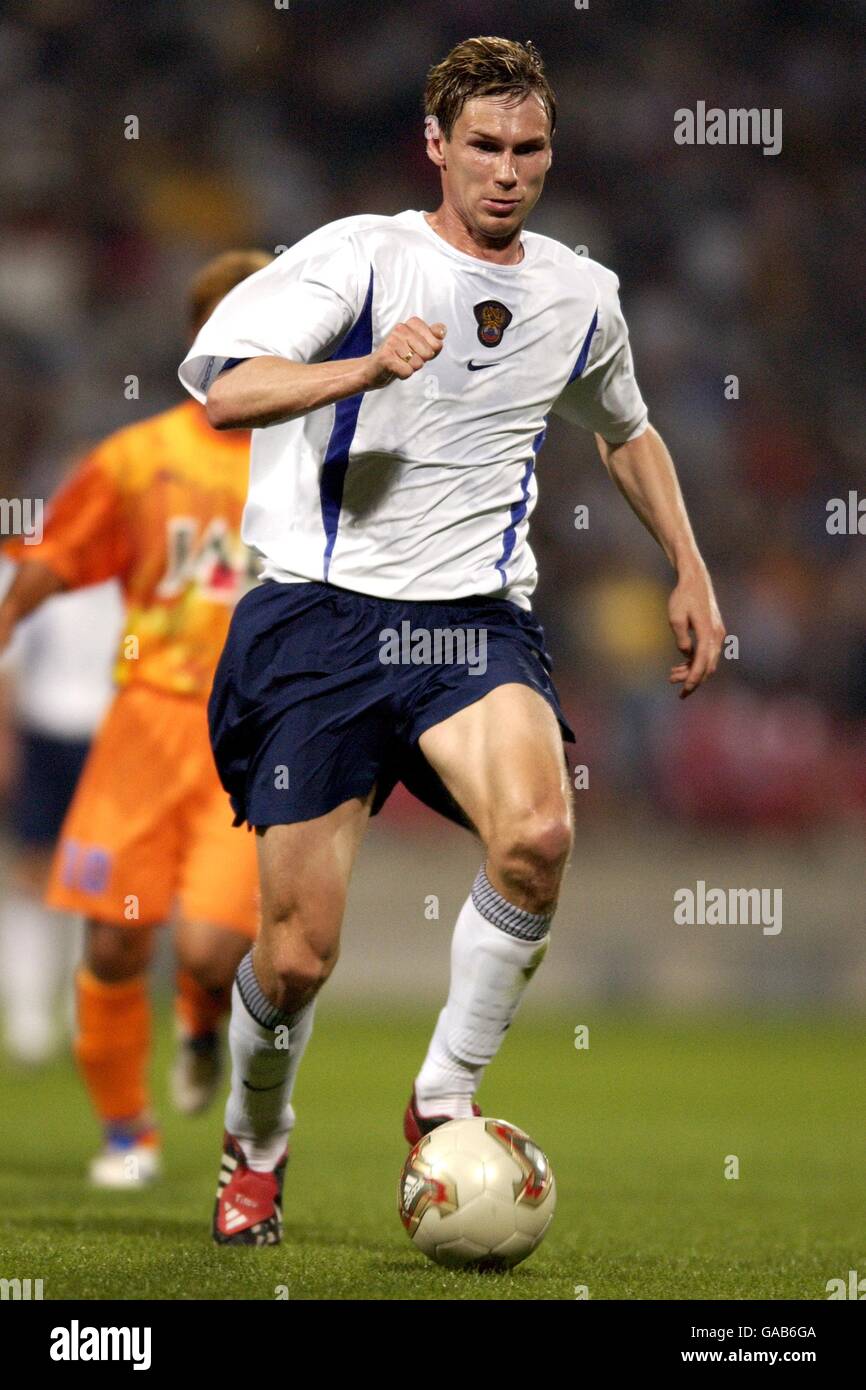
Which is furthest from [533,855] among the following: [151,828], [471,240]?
[151,828]

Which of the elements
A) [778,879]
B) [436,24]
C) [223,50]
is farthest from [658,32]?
[778,879]

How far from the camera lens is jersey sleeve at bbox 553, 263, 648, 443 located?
421 centimetres

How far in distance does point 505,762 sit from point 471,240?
3.48 feet

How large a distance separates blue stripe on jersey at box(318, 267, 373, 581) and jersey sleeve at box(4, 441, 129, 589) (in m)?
1.80

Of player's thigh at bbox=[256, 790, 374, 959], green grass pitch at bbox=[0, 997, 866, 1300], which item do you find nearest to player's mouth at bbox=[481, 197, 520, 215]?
player's thigh at bbox=[256, 790, 374, 959]

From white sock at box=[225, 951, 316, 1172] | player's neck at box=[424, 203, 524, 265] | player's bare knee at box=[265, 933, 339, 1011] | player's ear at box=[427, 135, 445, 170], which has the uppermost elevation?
player's ear at box=[427, 135, 445, 170]

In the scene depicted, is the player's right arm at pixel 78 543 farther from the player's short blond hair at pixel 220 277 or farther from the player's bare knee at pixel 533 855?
the player's bare knee at pixel 533 855

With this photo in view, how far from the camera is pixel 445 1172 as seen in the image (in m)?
3.78

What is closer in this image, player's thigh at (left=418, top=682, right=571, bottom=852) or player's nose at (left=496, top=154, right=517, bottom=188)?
player's thigh at (left=418, top=682, right=571, bottom=852)

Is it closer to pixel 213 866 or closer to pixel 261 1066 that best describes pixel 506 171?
pixel 261 1066

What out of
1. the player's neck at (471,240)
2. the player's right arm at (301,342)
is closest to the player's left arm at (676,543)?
the player's neck at (471,240)

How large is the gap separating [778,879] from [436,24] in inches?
318

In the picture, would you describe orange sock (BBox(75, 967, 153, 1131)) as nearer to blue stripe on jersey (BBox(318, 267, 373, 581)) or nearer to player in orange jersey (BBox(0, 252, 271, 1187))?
player in orange jersey (BBox(0, 252, 271, 1187))

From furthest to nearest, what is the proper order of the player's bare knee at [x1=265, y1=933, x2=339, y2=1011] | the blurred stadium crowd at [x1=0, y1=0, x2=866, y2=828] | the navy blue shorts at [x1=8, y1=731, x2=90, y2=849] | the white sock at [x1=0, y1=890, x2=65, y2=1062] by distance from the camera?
1. the blurred stadium crowd at [x1=0, y1=0, x2=866, y2=828]
2. the white sock at [x1=0, y1=890, x2=65, y2=1062]
3. the navy blue shorts at [x1=8, y1=731, x2=90, y2=849]
4. the player's bare knee at [x1=265, y1=933, x2=339, y2=1011]
